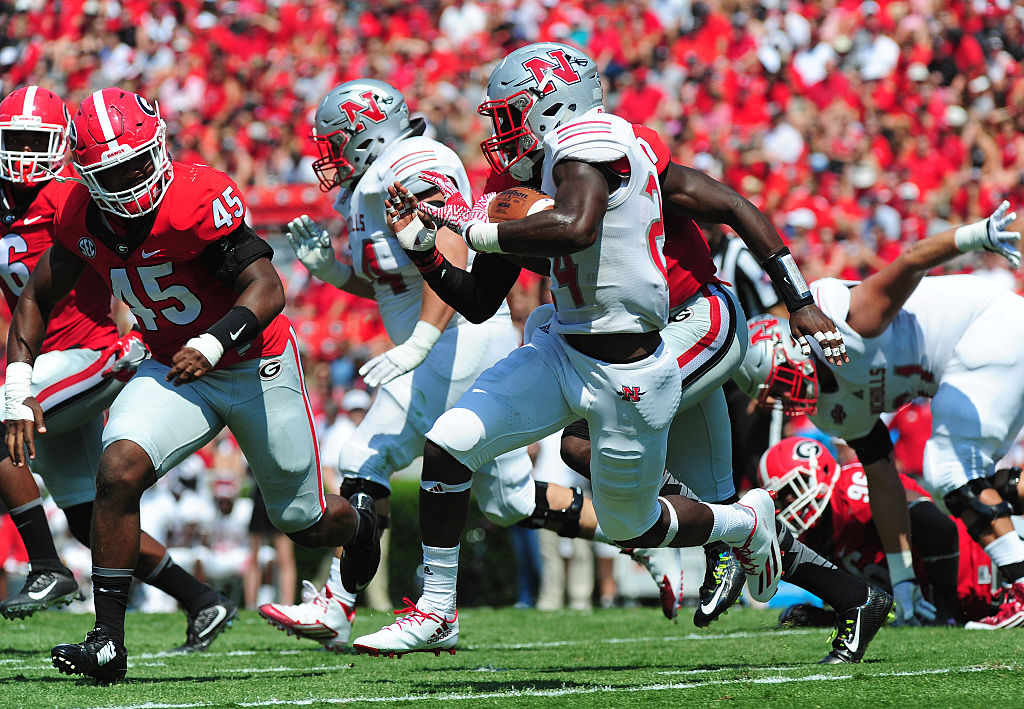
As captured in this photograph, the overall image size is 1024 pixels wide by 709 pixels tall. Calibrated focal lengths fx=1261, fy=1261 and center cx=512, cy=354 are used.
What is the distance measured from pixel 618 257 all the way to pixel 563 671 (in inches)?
63.9

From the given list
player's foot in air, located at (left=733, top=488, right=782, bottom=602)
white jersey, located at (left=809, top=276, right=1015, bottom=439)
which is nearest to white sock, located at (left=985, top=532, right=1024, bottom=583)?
white jersey, located at (left=809, top=276, right=1015, bottom=439)

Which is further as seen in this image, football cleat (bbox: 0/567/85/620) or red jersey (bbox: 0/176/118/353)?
red jersey (bbox: 0/176/118/353)

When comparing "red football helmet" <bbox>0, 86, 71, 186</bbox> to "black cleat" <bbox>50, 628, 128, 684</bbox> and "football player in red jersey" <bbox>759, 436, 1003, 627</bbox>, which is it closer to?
"black cleat" <bbox>50, 628, 128, 684</bbox>

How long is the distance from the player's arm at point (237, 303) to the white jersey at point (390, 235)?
1.07m

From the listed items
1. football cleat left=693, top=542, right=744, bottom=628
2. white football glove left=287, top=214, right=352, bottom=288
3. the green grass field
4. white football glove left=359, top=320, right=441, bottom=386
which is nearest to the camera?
the green grass field

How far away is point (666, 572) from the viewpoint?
6.06m

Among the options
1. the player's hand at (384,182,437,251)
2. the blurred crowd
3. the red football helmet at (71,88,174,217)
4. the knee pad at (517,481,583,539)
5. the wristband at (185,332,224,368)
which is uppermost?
the blurred crowd

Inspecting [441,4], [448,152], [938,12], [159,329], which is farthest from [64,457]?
[441,4]

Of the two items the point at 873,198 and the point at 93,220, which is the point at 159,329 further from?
the point at 873,198

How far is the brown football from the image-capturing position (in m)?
3.83

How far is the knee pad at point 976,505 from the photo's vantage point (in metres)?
5.29

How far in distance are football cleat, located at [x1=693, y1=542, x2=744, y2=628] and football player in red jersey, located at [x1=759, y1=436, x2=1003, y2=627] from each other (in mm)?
1185

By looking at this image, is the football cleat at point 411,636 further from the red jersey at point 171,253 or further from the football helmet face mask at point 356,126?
the football helmet face mask at point 356,126

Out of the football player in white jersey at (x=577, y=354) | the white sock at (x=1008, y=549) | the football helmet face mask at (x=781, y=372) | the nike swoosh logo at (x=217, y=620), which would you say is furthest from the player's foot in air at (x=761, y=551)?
the nike swoosh logo at (x=217, y=620)
